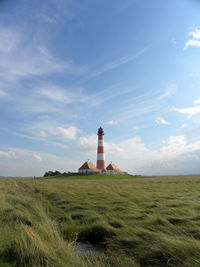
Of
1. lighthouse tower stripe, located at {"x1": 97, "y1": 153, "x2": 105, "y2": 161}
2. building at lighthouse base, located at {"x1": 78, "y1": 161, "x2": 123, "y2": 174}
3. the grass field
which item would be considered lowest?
the grass field

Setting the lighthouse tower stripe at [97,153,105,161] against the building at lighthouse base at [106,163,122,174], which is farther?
the building at lighthouse base at [106,163,122,174]

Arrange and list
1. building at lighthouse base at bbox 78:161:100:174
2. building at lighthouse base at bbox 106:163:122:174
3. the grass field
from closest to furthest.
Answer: the grass field < building at lighthouse base at bbox 78:161:100:174 < building at lighthouse base at bbox 106:163:122:174

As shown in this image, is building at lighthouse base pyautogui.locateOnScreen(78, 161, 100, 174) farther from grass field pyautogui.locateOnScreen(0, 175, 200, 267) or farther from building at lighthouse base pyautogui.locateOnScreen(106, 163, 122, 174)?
grass field pyautogui.locateOnScreen(0, 175, 200, 267)

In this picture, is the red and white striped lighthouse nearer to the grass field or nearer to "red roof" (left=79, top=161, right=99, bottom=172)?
"red roof" (left=79, top=161, right=99, bottom=172)

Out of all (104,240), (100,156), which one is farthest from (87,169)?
(104,240)

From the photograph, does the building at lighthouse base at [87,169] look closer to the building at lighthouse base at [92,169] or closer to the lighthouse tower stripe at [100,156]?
the building at lighthouse base at [92,169]

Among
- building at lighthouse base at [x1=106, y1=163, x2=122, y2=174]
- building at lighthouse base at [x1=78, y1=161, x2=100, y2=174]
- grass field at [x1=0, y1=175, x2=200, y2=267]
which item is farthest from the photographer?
building at lighthouse base at [x1=106, y1=163, x2=122, y2=174]

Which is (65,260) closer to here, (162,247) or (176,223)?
(162,247)

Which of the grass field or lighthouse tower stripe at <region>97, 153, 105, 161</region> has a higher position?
lighthouse tower stripe at <region>97, 153, 105, 161</region>

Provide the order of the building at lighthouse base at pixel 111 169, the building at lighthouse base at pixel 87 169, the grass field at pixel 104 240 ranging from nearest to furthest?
the grass field at pixel 104 240
the building at lighthouse base at pixel 87 169
the building at lighthouse base at pixel 111 169

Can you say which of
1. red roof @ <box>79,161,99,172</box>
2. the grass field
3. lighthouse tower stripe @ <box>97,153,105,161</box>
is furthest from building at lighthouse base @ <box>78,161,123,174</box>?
the grass field

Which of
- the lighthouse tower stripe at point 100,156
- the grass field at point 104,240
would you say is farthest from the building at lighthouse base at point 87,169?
the grass field at point 104,240

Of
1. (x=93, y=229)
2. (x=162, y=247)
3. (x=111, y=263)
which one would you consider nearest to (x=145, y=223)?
(x=93, y=229)

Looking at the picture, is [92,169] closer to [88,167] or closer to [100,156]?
[88,167]
